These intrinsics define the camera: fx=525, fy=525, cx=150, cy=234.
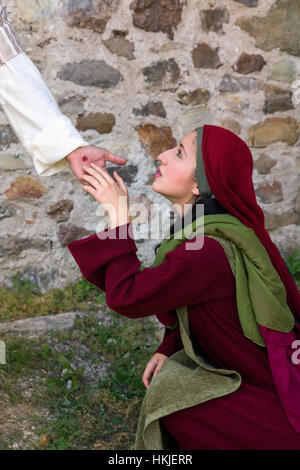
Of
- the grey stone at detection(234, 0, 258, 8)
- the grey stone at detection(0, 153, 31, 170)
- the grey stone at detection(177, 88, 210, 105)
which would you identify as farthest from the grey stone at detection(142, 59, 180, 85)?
the grey stone at detection(0, 153, 31, 170)

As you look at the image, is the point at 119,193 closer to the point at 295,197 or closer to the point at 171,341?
the point at 171,341

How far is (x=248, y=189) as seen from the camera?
191 centimetres

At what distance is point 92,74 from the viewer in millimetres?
3105

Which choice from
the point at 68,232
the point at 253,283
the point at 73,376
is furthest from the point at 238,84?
the point at 73,376

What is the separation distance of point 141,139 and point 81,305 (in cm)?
110

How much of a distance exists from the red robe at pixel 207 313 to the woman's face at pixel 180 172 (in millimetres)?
286

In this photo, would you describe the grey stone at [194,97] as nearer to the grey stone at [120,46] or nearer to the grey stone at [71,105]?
the grey stone at [120,46]

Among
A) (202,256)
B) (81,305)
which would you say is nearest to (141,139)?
(81,305)

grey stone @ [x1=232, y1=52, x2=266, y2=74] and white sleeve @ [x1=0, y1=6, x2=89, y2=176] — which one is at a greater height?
grey stone @ [x1=232, y1=52, x2=266, y2=74]

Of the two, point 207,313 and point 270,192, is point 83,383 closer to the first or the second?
point 207,313

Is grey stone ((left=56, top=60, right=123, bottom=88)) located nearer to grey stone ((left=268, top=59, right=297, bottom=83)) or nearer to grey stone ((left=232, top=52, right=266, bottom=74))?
grey stone ((left=232, top=52, right=266, bottom=74))

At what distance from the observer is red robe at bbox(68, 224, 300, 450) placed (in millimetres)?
1715

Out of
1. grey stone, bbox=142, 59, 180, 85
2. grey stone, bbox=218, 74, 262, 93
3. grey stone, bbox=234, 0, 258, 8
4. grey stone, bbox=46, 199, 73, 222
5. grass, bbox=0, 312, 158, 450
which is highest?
grey stone, bbox=234, 0, 258, 8
